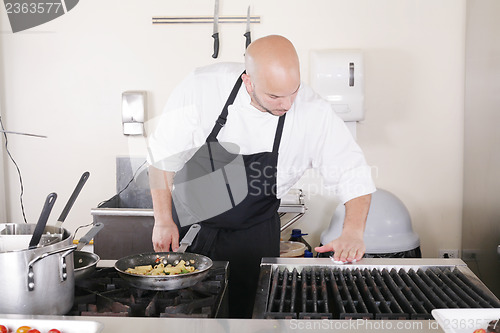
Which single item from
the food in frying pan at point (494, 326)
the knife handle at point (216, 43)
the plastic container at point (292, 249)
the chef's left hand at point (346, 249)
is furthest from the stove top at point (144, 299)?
the knife handle at point (216, 43)

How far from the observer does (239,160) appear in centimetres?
219

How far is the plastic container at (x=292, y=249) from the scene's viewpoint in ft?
10.4

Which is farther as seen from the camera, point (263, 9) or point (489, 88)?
point (263, 9)

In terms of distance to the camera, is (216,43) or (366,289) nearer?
(366,289)

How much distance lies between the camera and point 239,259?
224cm

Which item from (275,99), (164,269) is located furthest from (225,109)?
(164,269)

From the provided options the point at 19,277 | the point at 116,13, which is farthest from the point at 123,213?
the point at 19,277

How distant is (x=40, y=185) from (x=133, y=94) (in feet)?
3.32

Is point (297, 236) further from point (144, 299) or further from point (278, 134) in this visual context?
point (144, 299)

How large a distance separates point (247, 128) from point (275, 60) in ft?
1.49

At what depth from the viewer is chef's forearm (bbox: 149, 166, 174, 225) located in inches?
82.2

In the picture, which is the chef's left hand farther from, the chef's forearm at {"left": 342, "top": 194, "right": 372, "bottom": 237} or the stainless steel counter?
the stainless steel counter

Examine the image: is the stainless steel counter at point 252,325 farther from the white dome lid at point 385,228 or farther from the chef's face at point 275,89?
the white dome lid at point 385,228

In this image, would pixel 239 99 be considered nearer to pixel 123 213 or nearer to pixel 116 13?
pixel 123 213
